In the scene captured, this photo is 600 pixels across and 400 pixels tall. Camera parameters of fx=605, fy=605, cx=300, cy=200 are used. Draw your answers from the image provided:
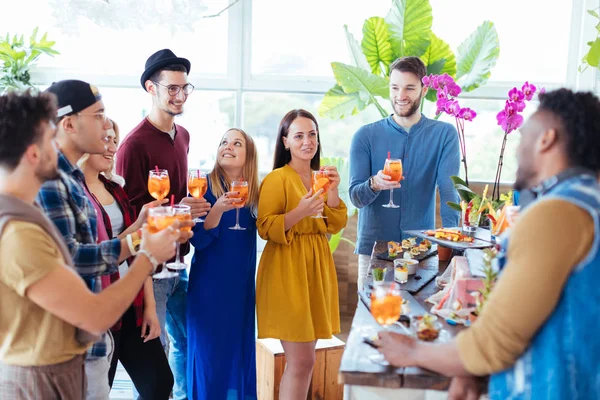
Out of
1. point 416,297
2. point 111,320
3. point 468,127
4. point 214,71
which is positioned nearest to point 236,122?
point 214,71

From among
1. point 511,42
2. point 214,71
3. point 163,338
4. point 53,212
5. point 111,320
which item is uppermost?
point 511,42

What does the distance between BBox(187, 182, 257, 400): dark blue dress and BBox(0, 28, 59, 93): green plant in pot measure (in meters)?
2.67

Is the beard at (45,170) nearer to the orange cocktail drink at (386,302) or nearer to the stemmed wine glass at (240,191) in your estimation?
the orange cocktail drink at (386,302)

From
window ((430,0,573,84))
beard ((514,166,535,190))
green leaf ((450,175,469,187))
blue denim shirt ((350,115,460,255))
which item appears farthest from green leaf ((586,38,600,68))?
beard ((514,166,535,190))

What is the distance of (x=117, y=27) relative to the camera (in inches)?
196

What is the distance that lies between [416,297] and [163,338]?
1560 mm

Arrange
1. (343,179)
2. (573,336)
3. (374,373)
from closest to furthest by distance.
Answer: (573,336) → (374,373) → (343,179)

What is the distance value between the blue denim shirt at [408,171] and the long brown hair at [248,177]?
65 centimetres

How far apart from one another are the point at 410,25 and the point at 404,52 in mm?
208

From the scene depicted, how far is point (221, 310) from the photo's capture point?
2.99m

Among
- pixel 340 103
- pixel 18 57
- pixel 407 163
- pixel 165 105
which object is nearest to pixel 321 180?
pixel 407 163

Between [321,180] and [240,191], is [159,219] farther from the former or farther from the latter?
[321,180]

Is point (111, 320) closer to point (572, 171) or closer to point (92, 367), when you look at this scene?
point (92, 367)

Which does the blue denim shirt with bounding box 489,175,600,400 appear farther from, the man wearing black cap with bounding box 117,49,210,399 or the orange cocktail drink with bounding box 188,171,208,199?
the man wearing black cap with bounding box 117,49,210,399
